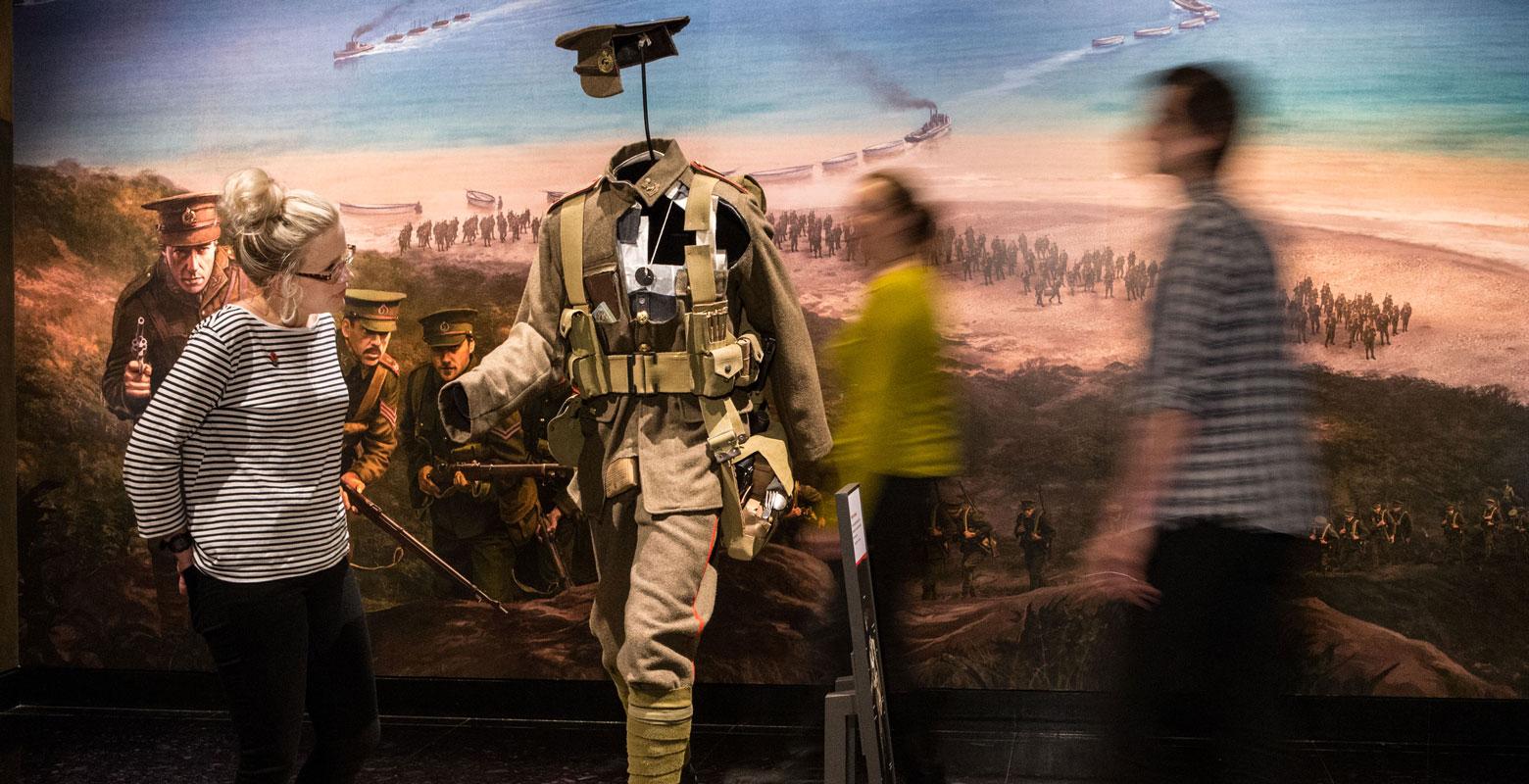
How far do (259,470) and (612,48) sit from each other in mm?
1348

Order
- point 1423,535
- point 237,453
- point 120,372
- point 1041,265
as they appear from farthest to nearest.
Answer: point 120,372
point 1041,265
point 1423,535
point 237,453

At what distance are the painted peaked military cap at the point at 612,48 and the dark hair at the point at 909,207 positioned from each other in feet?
2.19

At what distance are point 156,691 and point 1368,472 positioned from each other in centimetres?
432

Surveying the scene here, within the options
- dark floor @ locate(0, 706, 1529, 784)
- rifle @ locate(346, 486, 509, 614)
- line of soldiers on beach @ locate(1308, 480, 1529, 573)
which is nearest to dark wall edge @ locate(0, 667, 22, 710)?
dark floor @ locate(0, 706, 1529, 784)

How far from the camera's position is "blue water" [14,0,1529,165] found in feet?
12.2

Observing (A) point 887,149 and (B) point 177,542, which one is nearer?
(B) point 177,542

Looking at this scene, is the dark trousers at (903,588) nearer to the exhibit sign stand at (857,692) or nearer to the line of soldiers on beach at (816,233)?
the exhibit sign stand at (857,692)

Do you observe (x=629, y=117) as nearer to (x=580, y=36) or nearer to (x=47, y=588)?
(x=580, y=36)

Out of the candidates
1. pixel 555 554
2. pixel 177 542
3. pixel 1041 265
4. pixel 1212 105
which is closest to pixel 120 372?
pixel 555 554

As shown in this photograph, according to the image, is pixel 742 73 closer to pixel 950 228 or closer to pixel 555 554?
pixel 950 228

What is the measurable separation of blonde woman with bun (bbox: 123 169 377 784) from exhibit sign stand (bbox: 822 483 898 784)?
102 centimetres

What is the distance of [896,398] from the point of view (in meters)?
3.07

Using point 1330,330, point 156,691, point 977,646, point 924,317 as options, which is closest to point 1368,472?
point 1330,330

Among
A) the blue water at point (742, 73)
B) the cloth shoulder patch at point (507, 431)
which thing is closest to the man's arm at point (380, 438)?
the cloth shoulder patch at point (507, 431)
